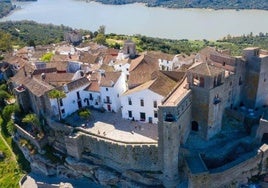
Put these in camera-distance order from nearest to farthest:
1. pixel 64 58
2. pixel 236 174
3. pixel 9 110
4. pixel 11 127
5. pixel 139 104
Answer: pixel 236 174, pixel 139 104, pixel 11 127, pixel 9 110, pixel 64 58

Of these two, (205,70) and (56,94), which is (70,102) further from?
(205,70)

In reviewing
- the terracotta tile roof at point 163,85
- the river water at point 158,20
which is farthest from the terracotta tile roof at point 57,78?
the river water at point 158,20

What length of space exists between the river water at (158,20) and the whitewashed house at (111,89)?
295ft

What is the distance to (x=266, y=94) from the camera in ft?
136

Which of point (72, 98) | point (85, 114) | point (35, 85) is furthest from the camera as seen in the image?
point (35, 85)

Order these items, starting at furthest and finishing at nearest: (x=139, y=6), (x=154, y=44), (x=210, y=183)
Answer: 1. (x=139, y=6)
2. (x=154, y=44)
3. (x=210, y=183)

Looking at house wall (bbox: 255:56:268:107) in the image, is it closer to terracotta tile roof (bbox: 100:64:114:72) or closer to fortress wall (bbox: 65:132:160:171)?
fortress wall (bbox: 65:132:160:171)

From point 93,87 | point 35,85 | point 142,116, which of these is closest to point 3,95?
point 35,85

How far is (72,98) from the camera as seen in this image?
4447cm

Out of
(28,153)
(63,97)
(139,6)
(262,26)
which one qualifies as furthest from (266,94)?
(139,6)

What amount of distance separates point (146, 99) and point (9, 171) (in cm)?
2145

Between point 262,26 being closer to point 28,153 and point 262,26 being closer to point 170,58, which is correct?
point 170,58

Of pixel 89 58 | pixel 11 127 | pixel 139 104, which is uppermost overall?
pixel 89 58

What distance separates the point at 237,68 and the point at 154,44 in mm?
51911
